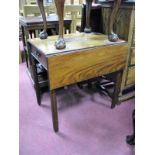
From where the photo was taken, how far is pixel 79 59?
1.21m

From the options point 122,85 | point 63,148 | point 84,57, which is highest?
point 84,57

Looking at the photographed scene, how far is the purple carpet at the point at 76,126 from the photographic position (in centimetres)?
127

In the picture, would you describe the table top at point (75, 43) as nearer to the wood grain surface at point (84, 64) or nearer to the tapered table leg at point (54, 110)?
the wood grain surface at point (84, 64)

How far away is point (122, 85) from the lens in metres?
1.71

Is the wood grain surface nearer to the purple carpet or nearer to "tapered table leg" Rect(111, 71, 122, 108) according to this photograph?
"tapered table leg" Rect(111, 71, 122, 108)

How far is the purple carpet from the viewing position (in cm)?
127

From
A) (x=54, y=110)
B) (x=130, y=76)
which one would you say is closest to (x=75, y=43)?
(x=54, y=110)

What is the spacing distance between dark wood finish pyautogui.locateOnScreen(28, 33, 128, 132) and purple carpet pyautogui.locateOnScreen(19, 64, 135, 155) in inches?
5.8

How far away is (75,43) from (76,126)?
695mm

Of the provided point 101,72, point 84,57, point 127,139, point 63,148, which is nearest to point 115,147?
point 127,139

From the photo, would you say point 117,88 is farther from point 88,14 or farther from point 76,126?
point 88,14

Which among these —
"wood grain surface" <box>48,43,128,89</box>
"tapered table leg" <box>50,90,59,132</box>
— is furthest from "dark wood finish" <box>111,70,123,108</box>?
"tapered table leg" <box>50,90,59,132</box>
